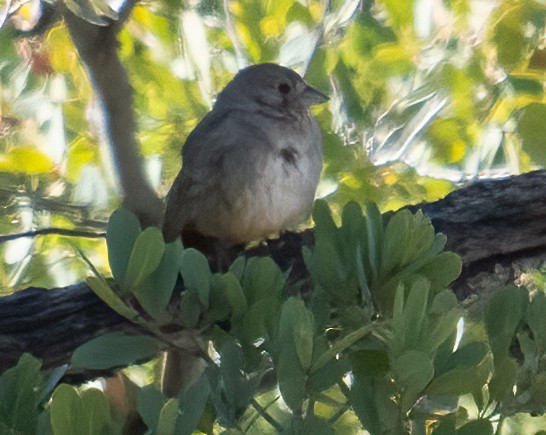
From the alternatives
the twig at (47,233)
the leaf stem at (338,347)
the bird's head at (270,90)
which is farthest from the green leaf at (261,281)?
the bird's head at (270,90)

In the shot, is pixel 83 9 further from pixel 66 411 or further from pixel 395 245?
pixel 66 411

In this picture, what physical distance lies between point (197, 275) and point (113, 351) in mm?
282

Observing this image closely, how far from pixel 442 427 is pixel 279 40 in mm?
3937

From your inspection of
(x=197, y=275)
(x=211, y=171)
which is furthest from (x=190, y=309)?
(x=211, y=171)

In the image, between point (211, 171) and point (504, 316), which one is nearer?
point (504, 316)

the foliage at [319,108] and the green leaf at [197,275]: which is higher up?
the green leaf at [197,275]

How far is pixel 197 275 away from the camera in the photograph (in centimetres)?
266

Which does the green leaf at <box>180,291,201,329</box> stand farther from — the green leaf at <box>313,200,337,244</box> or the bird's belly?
the bird's belly

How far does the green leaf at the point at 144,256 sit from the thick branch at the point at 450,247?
1103mm

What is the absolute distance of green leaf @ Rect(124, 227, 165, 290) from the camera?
2.48 meters

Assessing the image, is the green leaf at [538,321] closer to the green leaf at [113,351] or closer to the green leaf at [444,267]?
the green leaf at [444,267]

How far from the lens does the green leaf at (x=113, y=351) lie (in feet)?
8.26

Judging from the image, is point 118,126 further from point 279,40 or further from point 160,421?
point 160,421

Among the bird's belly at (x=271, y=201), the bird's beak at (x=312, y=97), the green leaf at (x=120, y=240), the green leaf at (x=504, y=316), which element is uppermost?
the green leaf at (x=120, y=240)
